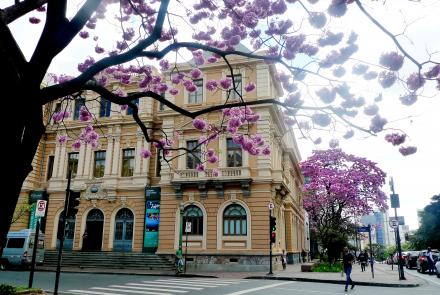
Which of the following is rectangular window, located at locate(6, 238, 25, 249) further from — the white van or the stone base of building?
the stone base of building

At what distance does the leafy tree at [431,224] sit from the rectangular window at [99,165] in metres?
38.9

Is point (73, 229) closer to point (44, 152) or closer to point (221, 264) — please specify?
point (44, 152)

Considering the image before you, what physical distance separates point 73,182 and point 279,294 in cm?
2294

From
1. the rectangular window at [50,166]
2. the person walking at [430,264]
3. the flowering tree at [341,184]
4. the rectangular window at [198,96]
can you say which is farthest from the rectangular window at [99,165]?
the person walking at [430,264]

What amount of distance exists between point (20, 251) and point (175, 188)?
11.0 m

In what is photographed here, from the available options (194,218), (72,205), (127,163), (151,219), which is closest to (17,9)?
(72,205)

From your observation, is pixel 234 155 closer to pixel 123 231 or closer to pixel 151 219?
pixel 151 219

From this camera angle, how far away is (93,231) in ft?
98.7

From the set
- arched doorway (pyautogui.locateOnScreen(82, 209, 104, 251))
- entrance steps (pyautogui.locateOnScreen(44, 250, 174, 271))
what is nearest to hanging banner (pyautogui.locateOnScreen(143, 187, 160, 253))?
entrance steps (pyautogui.locateOnScreen(44, 250, 174, 271))

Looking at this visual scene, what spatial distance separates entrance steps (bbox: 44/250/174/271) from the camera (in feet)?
86.7

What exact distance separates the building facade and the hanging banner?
0.07m

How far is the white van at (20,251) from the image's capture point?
26.2 metres

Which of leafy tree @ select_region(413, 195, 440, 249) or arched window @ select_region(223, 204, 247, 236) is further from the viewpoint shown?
leafy tree @ select_region(413, 195, 440, 249)

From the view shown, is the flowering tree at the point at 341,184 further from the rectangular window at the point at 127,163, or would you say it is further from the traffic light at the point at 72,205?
the traffic light at the point at 72,205
